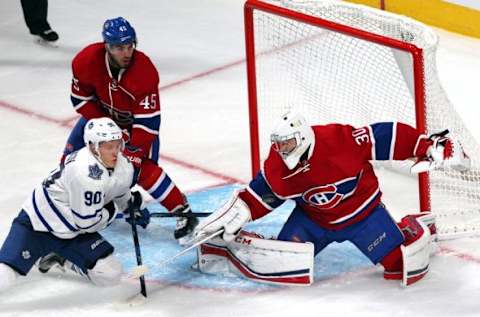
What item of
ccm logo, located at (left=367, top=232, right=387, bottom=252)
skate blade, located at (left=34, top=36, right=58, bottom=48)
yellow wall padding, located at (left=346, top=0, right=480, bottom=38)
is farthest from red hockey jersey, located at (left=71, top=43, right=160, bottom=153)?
yellow wall padding, located at (left=346, top=0, right=480, bottom=38)

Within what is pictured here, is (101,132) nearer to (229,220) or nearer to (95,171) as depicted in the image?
(95,171)

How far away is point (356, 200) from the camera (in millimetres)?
4523

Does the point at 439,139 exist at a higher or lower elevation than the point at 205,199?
higher

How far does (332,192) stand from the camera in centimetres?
448

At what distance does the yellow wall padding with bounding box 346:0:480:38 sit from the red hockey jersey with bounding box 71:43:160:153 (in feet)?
7.57

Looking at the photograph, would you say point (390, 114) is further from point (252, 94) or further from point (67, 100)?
point (67, 100)

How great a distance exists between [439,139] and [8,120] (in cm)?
241

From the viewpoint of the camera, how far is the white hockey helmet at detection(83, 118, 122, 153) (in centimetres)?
441

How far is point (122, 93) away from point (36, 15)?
2.21m

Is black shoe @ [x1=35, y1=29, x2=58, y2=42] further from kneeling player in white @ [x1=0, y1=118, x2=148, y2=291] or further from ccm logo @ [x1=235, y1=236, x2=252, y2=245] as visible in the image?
ccm logo @ [x1=235, y1=236, x2=252, y2=245]

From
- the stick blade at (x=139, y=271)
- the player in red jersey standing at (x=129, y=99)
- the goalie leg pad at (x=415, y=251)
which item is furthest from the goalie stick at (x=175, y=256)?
the goalie leg pad at (x=415, y=251)

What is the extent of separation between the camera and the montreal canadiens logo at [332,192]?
4.47m

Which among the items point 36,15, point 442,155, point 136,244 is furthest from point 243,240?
point 36,15

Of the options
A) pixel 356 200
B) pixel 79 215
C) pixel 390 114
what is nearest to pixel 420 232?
pixel 356 200
